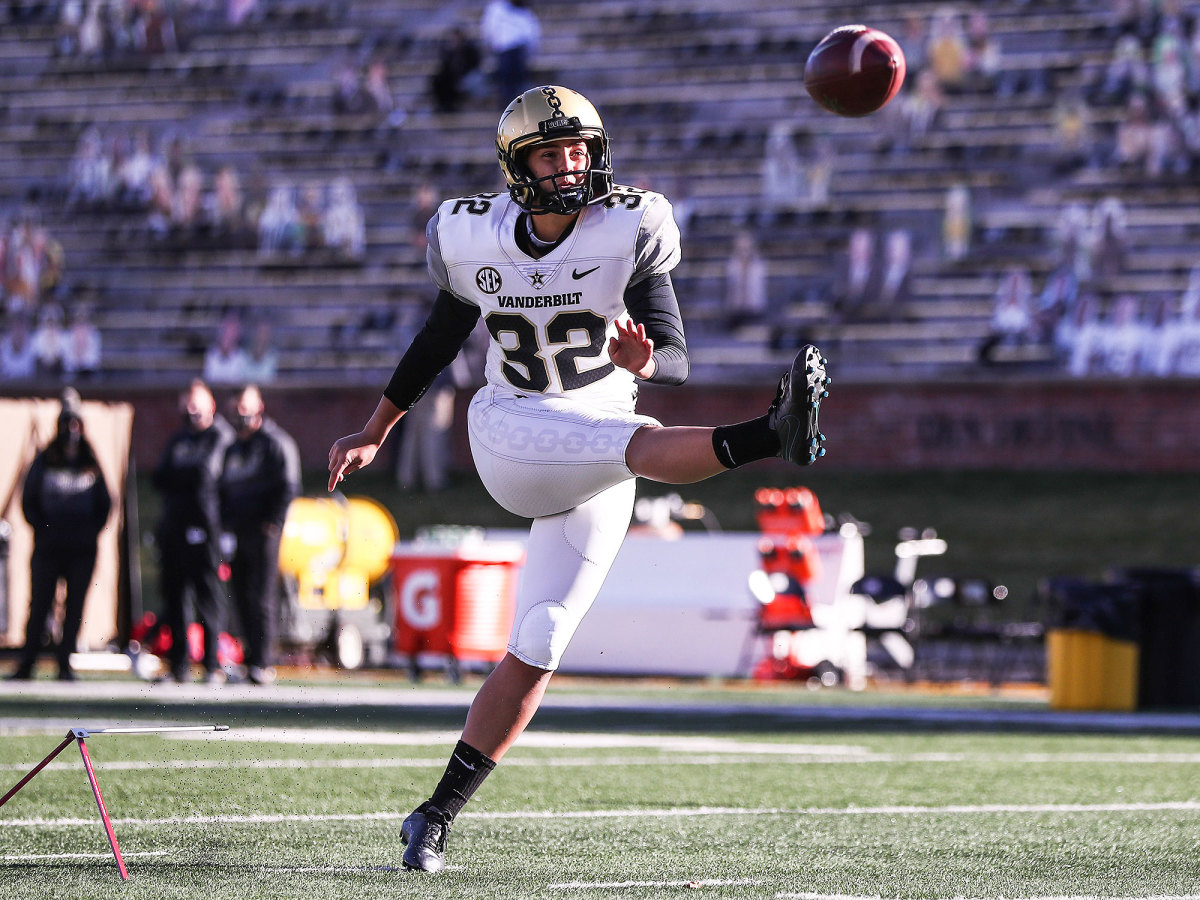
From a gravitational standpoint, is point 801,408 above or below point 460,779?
above

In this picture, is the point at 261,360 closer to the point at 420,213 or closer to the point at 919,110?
the point at 420,213

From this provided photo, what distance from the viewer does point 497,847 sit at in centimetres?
494

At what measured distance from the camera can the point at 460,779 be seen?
4.57 meters

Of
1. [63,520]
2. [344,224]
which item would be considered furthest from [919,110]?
[63,520]

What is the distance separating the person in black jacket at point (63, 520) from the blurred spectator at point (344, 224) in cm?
1240

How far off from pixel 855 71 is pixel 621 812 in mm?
2211

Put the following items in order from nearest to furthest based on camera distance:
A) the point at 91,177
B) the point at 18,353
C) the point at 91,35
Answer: the point at 18,353
the point at 91,177
the point at 91,35

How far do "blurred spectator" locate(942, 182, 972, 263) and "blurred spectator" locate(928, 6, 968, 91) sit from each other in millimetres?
1831

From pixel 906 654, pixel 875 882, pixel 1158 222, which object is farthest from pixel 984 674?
pixel 875 882

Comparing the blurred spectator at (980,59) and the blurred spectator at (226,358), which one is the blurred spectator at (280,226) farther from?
the blurred spectator at (980,59)

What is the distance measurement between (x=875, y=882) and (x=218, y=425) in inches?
327

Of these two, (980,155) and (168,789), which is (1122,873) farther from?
(980,155)

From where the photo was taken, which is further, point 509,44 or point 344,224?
point 509,44

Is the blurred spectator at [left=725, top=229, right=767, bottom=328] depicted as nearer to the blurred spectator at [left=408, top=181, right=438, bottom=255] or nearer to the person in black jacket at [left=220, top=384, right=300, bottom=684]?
the blurred spectator at [left=408, top=181, right=438, bottom=255]
